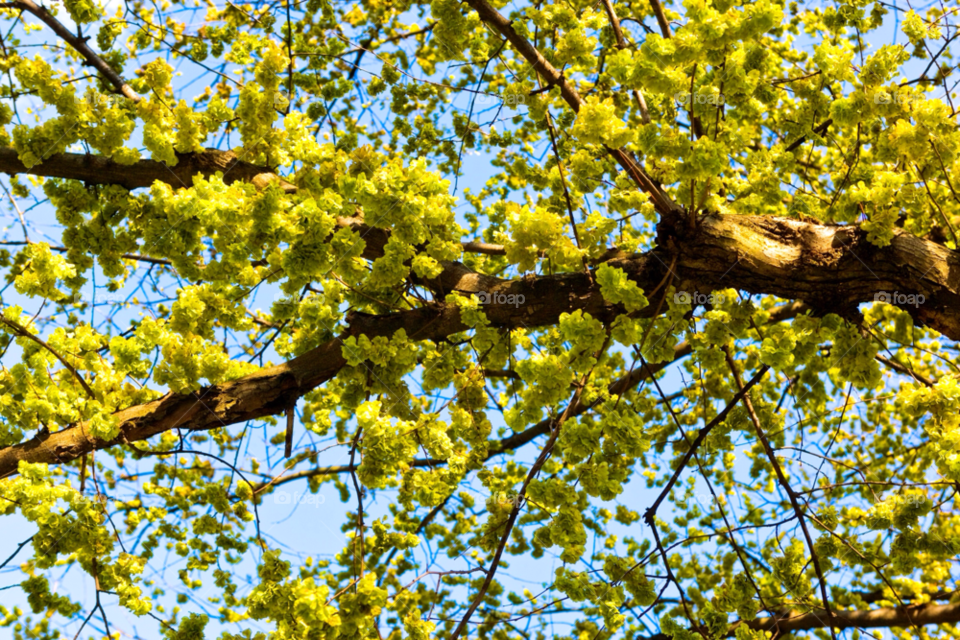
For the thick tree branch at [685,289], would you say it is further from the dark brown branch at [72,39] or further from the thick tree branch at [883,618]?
the thick tree branch at [883,618]

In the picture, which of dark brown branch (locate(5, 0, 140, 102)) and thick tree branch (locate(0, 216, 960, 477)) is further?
dark brown branch (locate(5, 0, 140, 102))

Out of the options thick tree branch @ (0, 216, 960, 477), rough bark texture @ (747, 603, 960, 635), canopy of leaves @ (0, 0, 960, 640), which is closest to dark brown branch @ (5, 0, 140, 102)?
canopy of leaves @ (0, 0, 960, 640)

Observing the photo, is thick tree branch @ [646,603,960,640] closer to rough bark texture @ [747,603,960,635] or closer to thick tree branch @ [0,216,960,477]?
rough bark texture @ [747,603,960,635]

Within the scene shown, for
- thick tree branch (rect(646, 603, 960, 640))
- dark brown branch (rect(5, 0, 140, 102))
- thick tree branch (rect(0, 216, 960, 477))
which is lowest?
thick tree branch (rect(646, 603, 960, 640))

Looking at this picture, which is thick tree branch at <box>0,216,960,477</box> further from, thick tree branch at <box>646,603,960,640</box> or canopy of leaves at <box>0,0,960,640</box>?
thick tree branch at <box>646,603,960,640</box>

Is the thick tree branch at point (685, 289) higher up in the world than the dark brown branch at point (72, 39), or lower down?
lower down

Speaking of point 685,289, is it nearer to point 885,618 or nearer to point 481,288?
point 481,288

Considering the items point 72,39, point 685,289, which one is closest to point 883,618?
point 685,289

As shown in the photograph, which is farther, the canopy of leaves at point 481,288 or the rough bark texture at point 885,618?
the rough bark texture at point 885,618

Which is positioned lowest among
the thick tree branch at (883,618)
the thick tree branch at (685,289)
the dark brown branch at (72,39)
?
the thick tree branch at (883,618)

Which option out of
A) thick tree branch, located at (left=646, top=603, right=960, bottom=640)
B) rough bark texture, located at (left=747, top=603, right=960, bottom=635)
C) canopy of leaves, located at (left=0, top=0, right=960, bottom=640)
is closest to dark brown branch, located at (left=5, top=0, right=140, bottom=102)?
canopy of leaves, located at (left=0, top=0, right=960, bottom=640)

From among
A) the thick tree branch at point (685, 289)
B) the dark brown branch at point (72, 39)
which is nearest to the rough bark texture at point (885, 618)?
the thick tree branch at point (685, 289)

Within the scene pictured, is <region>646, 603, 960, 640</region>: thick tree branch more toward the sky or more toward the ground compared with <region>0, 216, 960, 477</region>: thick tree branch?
more toward the ground

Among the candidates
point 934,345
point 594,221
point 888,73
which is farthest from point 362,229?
point 934,345
